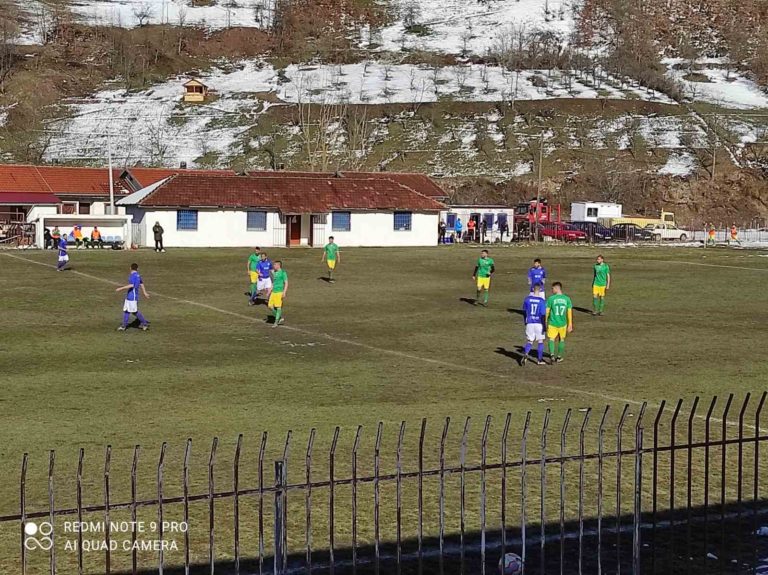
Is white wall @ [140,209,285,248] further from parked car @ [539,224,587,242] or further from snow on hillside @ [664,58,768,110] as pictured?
snow on hillside @ [664,58,768,110]

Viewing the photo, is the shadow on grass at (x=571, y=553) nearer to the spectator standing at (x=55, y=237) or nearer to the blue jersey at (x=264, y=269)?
the blue jersey at (x=264, y=269)

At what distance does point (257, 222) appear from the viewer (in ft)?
198

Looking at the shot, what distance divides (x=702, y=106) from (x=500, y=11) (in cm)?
6279

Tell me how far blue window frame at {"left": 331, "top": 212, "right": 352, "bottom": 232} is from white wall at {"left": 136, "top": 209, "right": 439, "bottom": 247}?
197 millimetres

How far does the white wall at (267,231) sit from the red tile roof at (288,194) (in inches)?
23.7

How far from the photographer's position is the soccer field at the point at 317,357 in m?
14.4

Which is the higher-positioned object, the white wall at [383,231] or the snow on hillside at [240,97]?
the snow on hillside at [240,97]

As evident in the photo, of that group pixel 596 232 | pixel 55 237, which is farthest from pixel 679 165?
pixel 55 237

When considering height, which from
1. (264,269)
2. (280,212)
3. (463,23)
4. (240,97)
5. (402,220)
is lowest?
(264,269)

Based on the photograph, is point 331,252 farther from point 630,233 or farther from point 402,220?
point 630,233

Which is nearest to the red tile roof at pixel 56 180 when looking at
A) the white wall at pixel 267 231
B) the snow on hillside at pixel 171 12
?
the white wall at pixel 267 231

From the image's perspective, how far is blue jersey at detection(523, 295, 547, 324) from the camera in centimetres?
1947

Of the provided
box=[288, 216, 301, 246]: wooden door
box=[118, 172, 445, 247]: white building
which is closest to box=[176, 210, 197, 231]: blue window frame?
box=[118, 172, 445, 247]: white building

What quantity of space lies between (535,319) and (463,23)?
159 m
